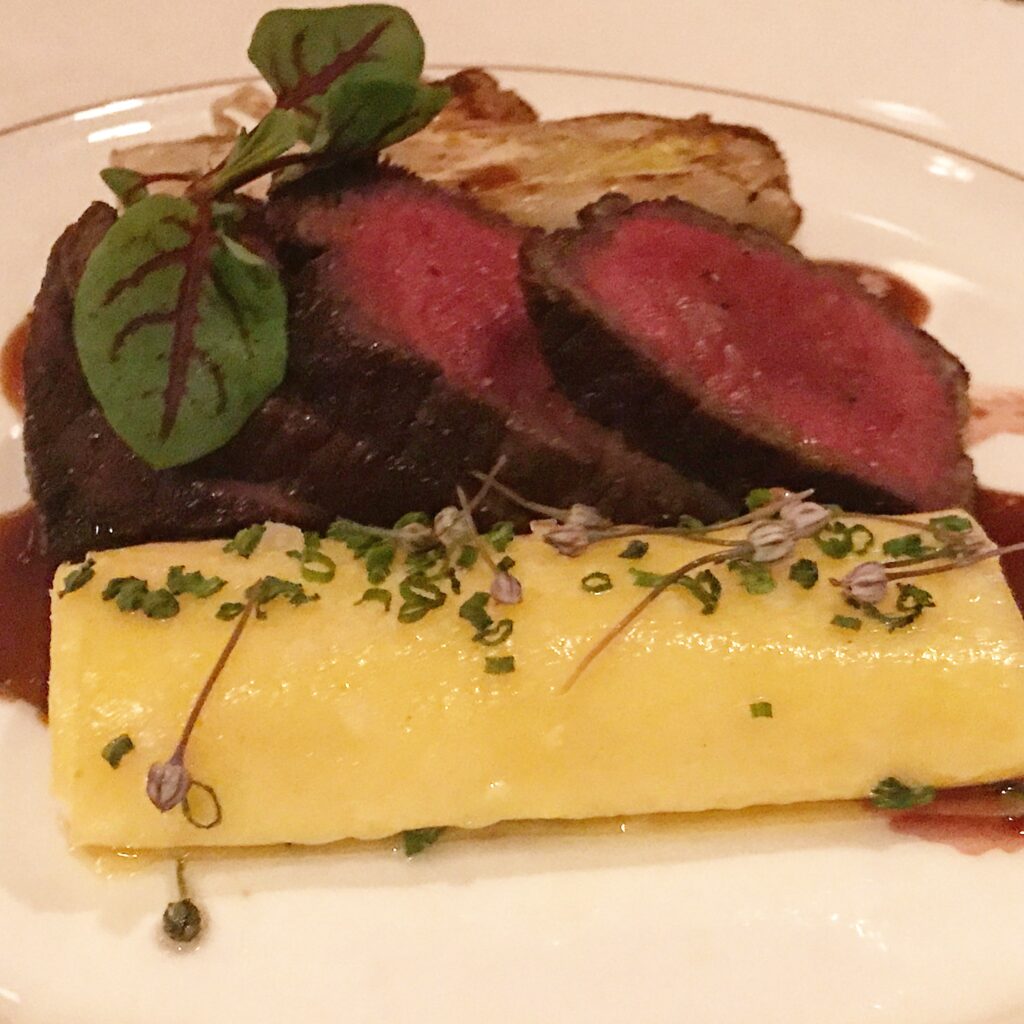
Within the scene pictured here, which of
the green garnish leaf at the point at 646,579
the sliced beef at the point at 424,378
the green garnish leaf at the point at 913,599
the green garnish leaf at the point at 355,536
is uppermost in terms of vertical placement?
the sliced beef at the point at 424,378

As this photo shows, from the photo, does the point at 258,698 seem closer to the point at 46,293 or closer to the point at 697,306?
the point at 46,293

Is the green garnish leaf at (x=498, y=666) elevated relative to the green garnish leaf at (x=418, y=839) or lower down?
elevated

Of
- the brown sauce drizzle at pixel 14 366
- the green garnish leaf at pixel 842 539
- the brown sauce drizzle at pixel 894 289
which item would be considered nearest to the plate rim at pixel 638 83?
the brown sauce drizzle at pixel 894 289

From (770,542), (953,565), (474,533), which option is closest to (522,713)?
(474,533)

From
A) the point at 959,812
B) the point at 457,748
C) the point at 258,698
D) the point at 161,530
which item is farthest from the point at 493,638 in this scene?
the point at 959,812

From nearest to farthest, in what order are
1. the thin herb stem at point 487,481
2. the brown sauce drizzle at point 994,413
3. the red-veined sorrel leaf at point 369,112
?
the thin herb stem at point 487,481
the red-veined sorrel leaf at point 369,112
the brown sauce drizzle at point 994,413

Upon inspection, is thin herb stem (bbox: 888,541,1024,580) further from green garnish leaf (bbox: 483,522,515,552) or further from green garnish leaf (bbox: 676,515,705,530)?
green garnish leaf (bbox: 483,522,515,552)

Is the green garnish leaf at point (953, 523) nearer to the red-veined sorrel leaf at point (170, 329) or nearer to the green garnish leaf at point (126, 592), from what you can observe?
the red-veined sorrel leaf at point (170, 329)
